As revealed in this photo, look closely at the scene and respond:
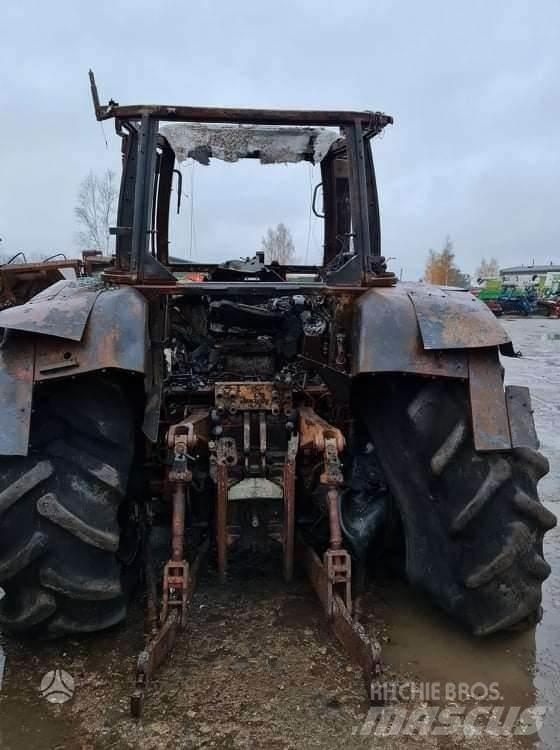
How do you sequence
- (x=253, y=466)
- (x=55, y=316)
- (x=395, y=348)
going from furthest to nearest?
(x=253, y=466) → (x=395, y=348) → (x=55, y=316)

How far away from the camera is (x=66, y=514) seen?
2721 millimetres

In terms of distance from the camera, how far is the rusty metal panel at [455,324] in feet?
9.46

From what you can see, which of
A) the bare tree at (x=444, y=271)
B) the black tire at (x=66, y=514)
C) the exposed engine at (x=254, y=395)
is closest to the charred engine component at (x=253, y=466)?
the exposed engine at (x=254, y=395)

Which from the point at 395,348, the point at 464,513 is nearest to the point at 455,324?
the point at 395,348

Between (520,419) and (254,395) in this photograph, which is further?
(254,395)

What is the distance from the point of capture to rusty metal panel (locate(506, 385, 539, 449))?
9.41 ft

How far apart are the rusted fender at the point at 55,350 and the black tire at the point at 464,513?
127 cm

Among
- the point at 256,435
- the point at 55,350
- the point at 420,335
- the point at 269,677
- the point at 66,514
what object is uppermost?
the point at 420,335

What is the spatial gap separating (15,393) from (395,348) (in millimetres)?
1568

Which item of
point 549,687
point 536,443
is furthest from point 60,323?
point 549,687

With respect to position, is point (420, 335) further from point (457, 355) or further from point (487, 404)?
point (487, 404)

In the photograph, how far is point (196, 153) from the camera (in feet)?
13.1

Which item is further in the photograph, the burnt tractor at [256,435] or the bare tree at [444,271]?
the bare tree at [444,271]

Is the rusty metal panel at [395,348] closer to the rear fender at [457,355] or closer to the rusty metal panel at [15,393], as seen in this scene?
the rear fender at [457,355]
